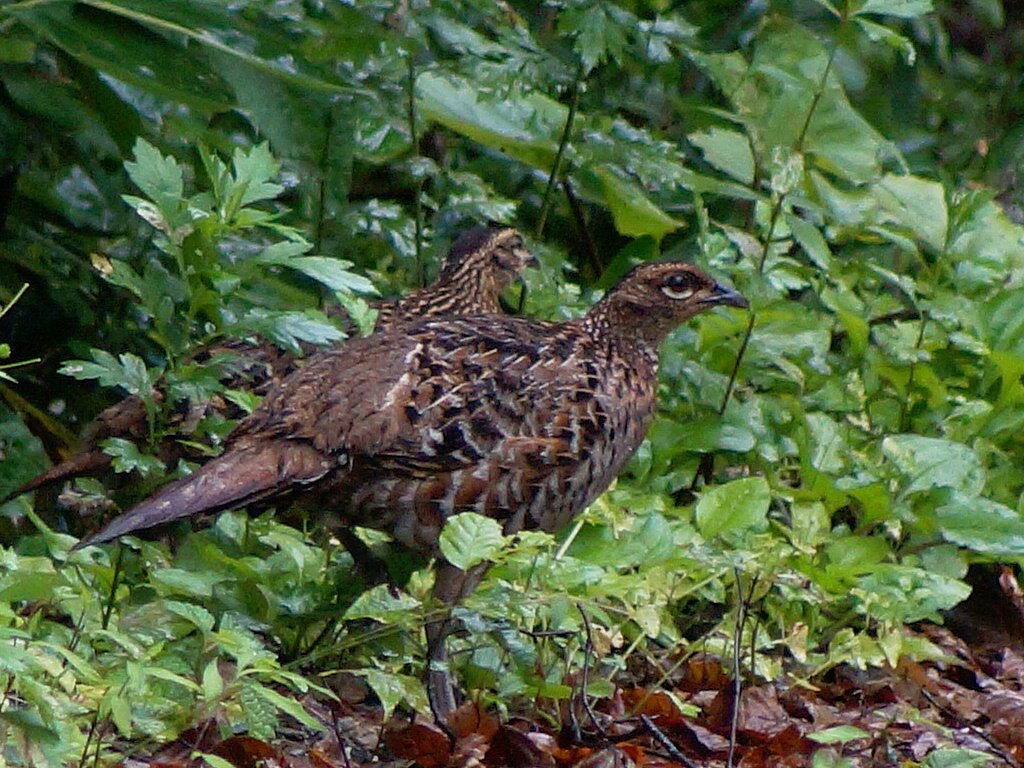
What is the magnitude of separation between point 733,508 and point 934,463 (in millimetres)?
933

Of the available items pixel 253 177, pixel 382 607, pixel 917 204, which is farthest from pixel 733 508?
pixel 917 204

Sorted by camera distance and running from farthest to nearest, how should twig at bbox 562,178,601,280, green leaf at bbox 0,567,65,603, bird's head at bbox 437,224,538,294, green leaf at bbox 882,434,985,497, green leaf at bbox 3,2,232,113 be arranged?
twig at bbox 562,178,601,280, bird's head at bbox 437,224,538,294, green leaf at bbox 882,434,985,497, green leaf at bbox 3,2,232,113, green leaf at bbox 0,567,65,603

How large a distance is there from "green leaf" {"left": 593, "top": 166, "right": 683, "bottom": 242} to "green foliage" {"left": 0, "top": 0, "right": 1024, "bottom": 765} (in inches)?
0.6

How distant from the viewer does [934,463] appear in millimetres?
5570

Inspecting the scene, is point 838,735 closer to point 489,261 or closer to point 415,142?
point 415,142

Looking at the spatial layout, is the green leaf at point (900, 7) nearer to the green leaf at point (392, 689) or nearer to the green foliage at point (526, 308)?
the green foliage at point (526, 308)

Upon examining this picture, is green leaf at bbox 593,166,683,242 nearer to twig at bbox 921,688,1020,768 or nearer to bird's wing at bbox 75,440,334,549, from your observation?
twig at bbox 921,688,1020,768

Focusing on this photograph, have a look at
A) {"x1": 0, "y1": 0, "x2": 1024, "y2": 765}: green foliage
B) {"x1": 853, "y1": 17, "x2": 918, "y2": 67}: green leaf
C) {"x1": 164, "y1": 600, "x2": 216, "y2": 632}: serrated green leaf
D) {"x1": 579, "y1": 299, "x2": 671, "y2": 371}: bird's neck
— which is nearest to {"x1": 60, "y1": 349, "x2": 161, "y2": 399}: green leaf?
{"x1": 0, "y1": 0, "x2": 1024, "y2": 765}: green foliage

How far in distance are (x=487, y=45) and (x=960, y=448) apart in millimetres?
1970

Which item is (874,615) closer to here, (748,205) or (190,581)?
(190,581)

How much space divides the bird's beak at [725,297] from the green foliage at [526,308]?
0.12m

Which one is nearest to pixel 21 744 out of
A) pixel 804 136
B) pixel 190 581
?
pixel 190 581

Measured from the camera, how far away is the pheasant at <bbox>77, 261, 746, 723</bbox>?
14.8ft

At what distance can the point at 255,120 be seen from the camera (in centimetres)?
472
